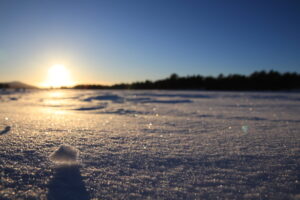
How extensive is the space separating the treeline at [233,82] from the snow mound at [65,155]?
11.3 meters

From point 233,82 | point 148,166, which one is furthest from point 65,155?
point 233,82

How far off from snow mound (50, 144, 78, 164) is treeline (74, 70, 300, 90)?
11.3 meters

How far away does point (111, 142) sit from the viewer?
37.0 inches

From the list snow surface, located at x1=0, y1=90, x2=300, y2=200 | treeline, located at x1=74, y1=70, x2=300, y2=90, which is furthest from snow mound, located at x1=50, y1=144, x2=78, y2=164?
treeline, located at x1=74, y1=70, x2=300, y2=90

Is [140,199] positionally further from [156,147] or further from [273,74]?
[273,74]

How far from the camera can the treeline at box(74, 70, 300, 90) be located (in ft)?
31.7

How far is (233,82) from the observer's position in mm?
11086

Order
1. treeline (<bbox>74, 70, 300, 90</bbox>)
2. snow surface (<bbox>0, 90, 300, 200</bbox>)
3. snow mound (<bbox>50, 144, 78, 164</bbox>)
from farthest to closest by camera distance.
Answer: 1. treeline (<bbox>74, 70, 300, 90</bbox>)
2. snow mound (<bbox>50, 144, 78, 164</bbox>)
3. snow surface (<bbox>0, 90, 300, 200</bbox>)

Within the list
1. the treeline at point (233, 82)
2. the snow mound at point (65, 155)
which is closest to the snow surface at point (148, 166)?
the snow mound at point (65, 155)

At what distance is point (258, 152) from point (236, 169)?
0.25 m

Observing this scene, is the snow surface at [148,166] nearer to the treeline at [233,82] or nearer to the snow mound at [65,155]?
the snow mound at [65,155]

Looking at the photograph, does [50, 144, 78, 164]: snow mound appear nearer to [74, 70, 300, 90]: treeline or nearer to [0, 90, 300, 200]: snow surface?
[0, 90, 300, 200]: snow surface

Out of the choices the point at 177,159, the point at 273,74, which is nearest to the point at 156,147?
the point at 177,159

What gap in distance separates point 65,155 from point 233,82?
12.1m
